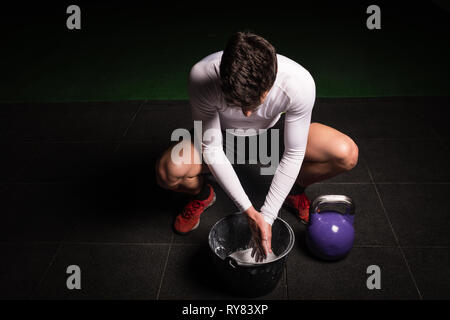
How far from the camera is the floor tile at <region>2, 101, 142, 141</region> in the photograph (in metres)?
2.44

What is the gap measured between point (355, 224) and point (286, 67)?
2.79 ft

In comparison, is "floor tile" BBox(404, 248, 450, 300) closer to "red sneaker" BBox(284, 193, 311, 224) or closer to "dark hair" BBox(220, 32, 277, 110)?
"red sneaker" BBox(284, 193, 311, 224)

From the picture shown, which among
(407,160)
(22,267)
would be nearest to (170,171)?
(22,267)

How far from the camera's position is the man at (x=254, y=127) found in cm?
100

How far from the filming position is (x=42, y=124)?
8.39 ft

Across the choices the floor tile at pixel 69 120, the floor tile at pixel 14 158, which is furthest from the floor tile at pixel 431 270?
the floor tile at pixel 14 158

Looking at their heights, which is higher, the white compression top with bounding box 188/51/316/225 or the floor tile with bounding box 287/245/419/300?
the white compression top with bounding box 188/51/316/225

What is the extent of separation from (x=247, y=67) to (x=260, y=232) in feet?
1.97

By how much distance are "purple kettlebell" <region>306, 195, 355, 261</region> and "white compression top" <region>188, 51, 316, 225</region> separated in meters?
0.19

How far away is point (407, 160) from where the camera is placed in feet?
6.81

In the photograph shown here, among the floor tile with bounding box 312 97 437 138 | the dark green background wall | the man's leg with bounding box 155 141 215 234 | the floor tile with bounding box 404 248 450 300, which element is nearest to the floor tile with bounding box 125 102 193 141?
the dark green background wall

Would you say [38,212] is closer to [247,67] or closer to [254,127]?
[254,127]

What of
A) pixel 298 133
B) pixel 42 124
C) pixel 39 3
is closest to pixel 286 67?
pixel 298 133
